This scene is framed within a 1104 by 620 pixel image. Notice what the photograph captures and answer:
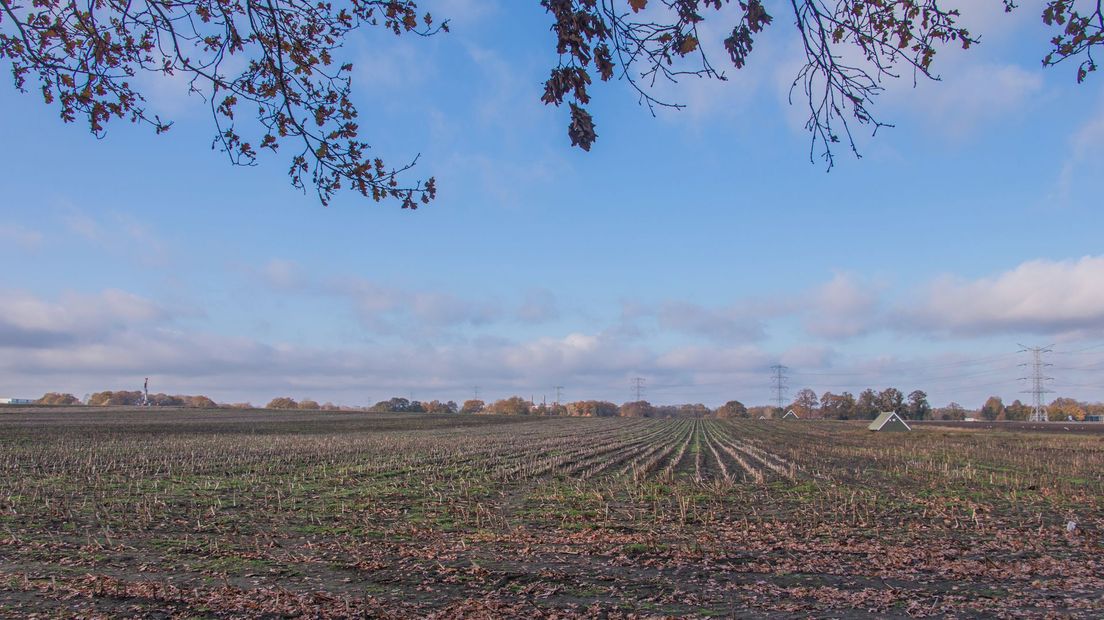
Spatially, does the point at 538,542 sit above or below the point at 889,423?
above

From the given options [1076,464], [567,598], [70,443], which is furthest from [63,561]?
[1076,464]

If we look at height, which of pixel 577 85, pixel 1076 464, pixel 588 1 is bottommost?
pixel 1076 464

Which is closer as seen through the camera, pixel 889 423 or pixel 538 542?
pixel 538 542

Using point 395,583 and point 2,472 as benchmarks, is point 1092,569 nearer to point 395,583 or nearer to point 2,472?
point 395,583

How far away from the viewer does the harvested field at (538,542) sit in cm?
771

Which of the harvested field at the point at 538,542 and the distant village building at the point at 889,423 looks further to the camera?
the distant village building at the point at 889,423

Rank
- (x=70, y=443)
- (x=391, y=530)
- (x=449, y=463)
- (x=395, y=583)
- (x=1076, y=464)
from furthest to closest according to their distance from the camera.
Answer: (x=70, y=443)
(x=1076, y=464)
(x=449, y=463)
(x=391, y=530)
(x=395, y=583)

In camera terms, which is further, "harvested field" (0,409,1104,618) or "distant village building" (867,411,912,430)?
"distant village building" (867,411,912,430)

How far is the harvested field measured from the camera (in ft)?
25.3

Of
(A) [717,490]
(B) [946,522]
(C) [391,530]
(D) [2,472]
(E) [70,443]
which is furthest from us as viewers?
(E) [70,443]

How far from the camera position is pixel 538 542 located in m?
11.0

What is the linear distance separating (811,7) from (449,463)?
856 inches

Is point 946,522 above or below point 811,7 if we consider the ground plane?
below

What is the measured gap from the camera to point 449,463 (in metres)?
25.0
